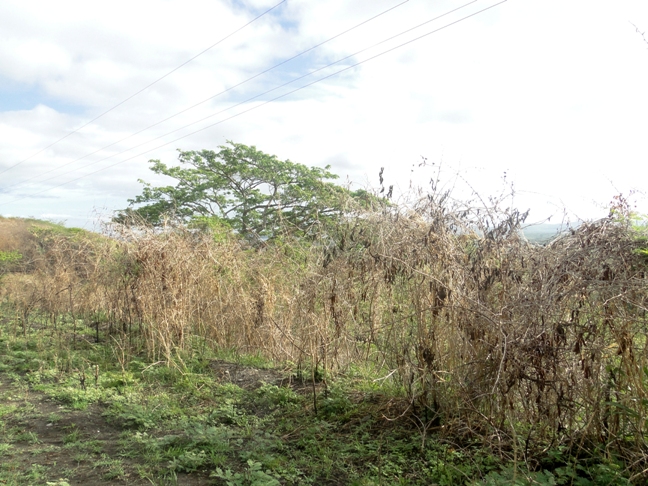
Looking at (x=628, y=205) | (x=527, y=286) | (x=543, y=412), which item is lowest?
(x=543, y=412)

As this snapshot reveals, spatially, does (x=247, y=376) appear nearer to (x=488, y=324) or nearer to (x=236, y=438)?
(x=236, y=438)

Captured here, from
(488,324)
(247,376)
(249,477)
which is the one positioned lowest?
(249,477)

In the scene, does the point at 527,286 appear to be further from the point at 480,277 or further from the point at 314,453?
the point at 314,453

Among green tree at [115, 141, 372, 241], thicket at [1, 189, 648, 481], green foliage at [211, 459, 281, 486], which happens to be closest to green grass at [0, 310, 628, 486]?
green foliage at [211, 459, 281, 486]

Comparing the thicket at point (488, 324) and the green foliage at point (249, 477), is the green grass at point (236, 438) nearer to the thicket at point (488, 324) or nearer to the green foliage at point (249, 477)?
the green foliage at point (249, 477)

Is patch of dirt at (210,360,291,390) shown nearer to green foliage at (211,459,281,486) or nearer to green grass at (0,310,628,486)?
green grass at (0,310,628,486)

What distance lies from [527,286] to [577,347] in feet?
1.54

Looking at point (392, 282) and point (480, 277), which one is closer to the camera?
point (480, 277)

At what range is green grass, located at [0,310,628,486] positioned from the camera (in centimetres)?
321

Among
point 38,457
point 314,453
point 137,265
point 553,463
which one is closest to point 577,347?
point 553,463

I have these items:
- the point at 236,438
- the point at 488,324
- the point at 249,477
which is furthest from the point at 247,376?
the point at 488,324

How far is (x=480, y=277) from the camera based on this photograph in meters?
3.62

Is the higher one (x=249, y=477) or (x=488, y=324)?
(x=488, y=324)

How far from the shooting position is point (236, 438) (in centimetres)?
397
